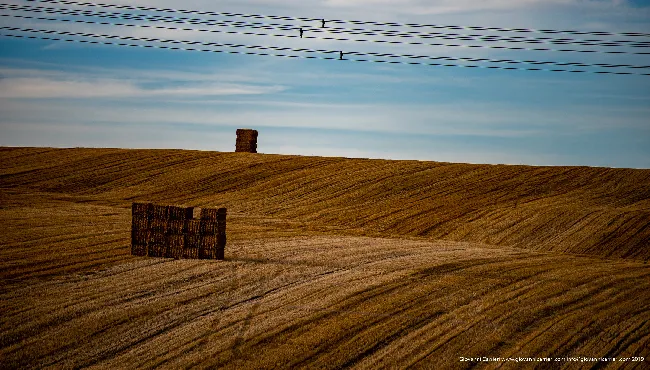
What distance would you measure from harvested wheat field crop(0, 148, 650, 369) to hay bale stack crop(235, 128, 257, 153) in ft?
50.5

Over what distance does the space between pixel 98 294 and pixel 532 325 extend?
9.15 m

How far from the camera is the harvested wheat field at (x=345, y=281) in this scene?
13102 millimetres

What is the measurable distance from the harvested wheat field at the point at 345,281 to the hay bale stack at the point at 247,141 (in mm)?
15384

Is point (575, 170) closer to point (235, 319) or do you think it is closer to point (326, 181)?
point (326, 181)

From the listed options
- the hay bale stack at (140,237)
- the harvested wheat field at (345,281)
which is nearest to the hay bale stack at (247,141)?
the harvested wheat field at (345,281)

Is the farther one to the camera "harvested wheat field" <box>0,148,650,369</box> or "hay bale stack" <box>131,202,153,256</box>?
"hay bale stack" <box>131,202,153,256</box>

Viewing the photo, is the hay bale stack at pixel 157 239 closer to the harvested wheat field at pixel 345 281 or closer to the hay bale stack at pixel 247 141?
the harvested wheat field at pixel 345 281

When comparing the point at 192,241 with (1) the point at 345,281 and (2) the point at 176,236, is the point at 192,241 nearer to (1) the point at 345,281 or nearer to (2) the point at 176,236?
(2) the point at 176,236

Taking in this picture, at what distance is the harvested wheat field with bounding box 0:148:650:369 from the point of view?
1310 cm

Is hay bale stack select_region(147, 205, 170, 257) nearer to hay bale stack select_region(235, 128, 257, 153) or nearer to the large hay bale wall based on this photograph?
the large hay bale wall

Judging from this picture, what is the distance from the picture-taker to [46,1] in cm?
4162

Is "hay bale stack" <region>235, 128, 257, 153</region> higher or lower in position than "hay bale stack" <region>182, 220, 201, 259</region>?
lower

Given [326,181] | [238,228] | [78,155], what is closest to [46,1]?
[78,155]

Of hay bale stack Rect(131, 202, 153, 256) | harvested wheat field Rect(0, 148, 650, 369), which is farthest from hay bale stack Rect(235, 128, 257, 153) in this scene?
hay bale stack Rect(131, 202, 153, 256)
